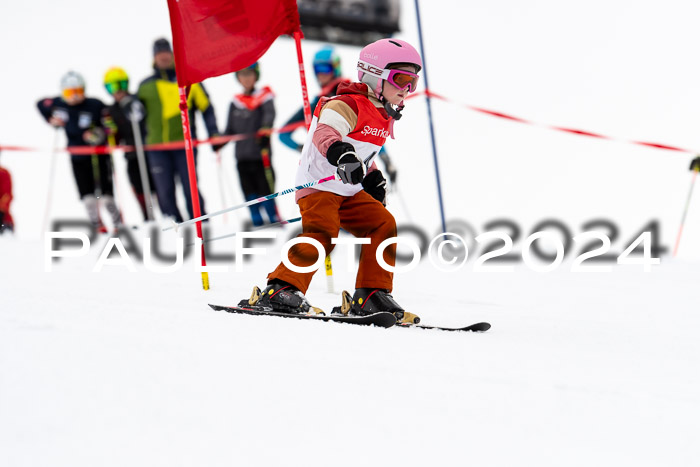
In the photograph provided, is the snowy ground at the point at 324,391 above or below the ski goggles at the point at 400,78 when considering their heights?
below

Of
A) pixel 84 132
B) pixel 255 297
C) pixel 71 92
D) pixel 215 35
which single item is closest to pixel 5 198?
pixel 84 132

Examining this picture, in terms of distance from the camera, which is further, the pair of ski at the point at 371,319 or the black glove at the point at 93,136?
the black glove at the point at 93,136

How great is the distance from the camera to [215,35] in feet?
12.2

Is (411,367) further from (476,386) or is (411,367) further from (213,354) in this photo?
(213,354)

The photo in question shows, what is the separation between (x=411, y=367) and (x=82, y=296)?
6.55 feet

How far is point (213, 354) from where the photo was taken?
1.97 meters

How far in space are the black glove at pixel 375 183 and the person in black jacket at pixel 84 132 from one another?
16.2 ft

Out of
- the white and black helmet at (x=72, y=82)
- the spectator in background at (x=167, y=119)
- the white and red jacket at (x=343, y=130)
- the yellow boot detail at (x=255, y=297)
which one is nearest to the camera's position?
the white and red jacket at (x=343, y=130)

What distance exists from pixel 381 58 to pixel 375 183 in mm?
497

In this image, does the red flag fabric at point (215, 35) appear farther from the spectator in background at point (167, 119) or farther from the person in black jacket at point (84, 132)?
the person in black jacket at point (84, 132)

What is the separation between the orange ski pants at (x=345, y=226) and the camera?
9.29 ft

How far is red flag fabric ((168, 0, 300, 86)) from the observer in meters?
3.70

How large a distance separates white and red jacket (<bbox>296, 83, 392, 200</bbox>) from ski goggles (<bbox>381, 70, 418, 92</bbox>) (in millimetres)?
111

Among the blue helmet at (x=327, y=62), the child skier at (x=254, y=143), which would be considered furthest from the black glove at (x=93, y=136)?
the blue helmet at (x=327, y=62)
